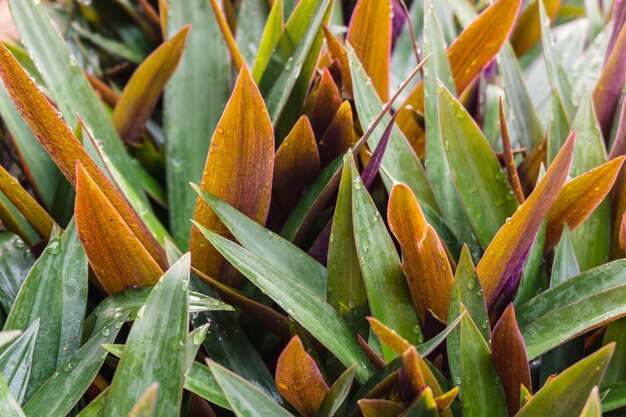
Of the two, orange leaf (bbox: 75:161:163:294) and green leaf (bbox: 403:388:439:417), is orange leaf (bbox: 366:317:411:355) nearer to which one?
green leaf (bbox: 403:388:439:417)

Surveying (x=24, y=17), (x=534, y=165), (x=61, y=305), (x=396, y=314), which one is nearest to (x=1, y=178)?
(x=61, y=305)

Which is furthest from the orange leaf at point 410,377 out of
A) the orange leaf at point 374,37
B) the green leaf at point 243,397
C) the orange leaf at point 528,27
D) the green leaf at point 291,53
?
the orange leaf at point 528,27

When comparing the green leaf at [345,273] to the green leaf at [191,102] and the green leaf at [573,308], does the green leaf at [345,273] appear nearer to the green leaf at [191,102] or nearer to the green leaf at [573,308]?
the green leaf at [573,308]

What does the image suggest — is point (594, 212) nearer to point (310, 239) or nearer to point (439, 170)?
point (439, 170)

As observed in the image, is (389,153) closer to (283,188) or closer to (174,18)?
(283,188)

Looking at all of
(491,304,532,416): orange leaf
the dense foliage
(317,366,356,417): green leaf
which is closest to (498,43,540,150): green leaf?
the dense foliage

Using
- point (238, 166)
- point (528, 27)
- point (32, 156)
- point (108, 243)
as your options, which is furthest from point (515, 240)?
point (528, 27)
